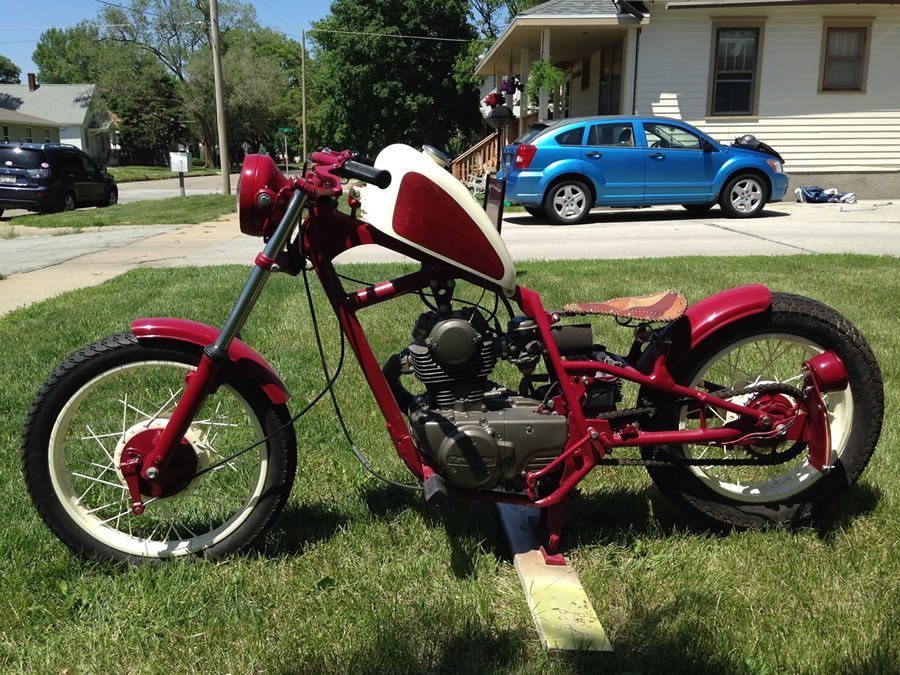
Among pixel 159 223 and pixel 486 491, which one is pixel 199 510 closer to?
pixel 486 491

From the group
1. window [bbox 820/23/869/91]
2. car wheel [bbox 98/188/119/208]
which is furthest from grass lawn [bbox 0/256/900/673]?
car wheel [bbox 98/188/119/208]

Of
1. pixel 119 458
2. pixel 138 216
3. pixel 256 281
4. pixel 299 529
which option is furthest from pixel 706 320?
pixel 138 216

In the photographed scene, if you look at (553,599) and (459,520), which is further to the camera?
(459,520)

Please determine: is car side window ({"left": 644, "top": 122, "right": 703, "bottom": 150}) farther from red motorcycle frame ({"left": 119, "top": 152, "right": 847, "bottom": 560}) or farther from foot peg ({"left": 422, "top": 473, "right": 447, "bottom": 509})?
foot peg ({"left": 422, "top": 473, "right": 447, "bottom": 509})

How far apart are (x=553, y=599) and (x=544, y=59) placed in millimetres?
15995

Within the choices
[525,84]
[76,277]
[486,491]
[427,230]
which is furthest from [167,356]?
[525,84]

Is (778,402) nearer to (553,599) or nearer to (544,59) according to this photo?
(553,599)

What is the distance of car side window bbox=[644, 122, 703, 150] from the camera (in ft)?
41.7

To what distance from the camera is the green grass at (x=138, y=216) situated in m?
15.4

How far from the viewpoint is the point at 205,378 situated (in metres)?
2.47

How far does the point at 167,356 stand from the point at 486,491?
3.81ft

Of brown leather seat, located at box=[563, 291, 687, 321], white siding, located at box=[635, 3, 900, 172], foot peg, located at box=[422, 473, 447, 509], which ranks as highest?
white siding, located at box=[635, 3, 900, 172]

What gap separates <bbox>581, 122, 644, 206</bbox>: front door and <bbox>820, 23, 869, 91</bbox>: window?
6579mm

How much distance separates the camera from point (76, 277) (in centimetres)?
852
